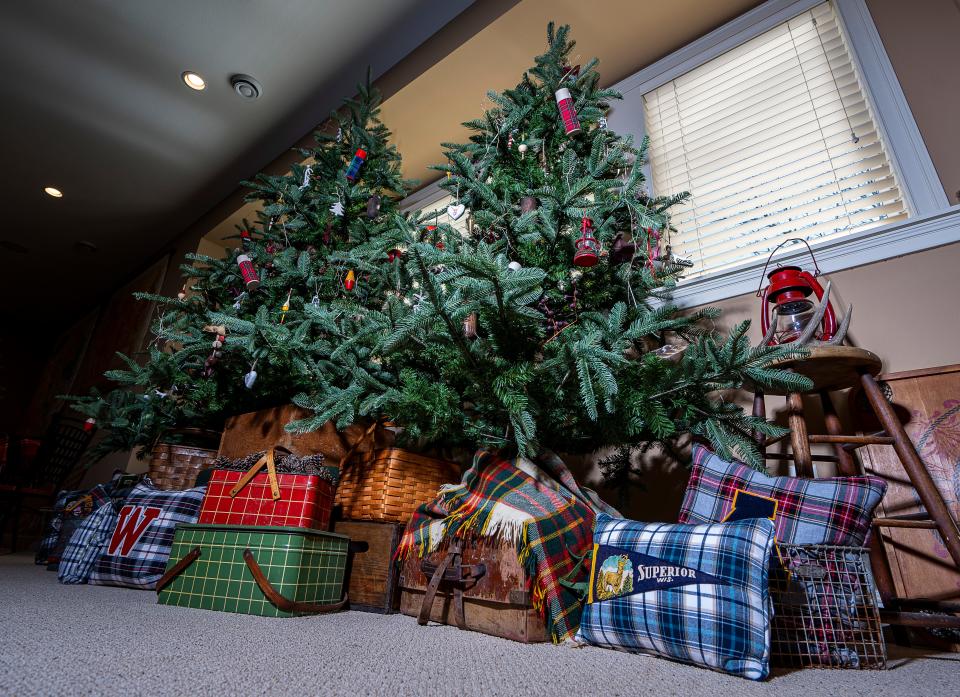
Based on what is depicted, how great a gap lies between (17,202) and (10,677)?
515 cm

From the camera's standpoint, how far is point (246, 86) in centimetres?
290

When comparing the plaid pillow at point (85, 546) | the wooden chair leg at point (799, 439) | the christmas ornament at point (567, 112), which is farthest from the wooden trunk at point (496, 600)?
the christmas ornament at point (567, 112)

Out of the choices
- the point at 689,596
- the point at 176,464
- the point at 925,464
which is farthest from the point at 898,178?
the point at 176,464

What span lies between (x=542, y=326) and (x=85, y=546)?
1.53 m

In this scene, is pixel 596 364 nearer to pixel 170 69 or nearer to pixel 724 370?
pixel 724 370

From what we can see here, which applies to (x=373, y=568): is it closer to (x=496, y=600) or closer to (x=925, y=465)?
Result: (x=496, y=600)

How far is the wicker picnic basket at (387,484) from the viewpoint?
1212 millimetres

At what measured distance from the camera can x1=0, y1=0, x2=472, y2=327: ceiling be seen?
2.51m

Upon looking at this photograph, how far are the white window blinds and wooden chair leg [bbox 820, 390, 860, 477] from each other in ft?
2.21

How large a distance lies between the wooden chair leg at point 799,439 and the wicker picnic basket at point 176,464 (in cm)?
189

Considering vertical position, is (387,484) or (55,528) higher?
(387,484)

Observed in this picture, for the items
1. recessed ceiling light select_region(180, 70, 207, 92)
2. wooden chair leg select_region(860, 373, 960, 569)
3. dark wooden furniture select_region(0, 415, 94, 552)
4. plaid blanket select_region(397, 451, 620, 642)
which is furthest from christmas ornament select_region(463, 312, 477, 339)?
dark wooden furniture select_region(0, 415, 94, 552)

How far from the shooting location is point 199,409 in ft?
6.36

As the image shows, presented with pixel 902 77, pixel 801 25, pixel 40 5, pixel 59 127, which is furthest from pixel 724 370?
pixel 59 127
